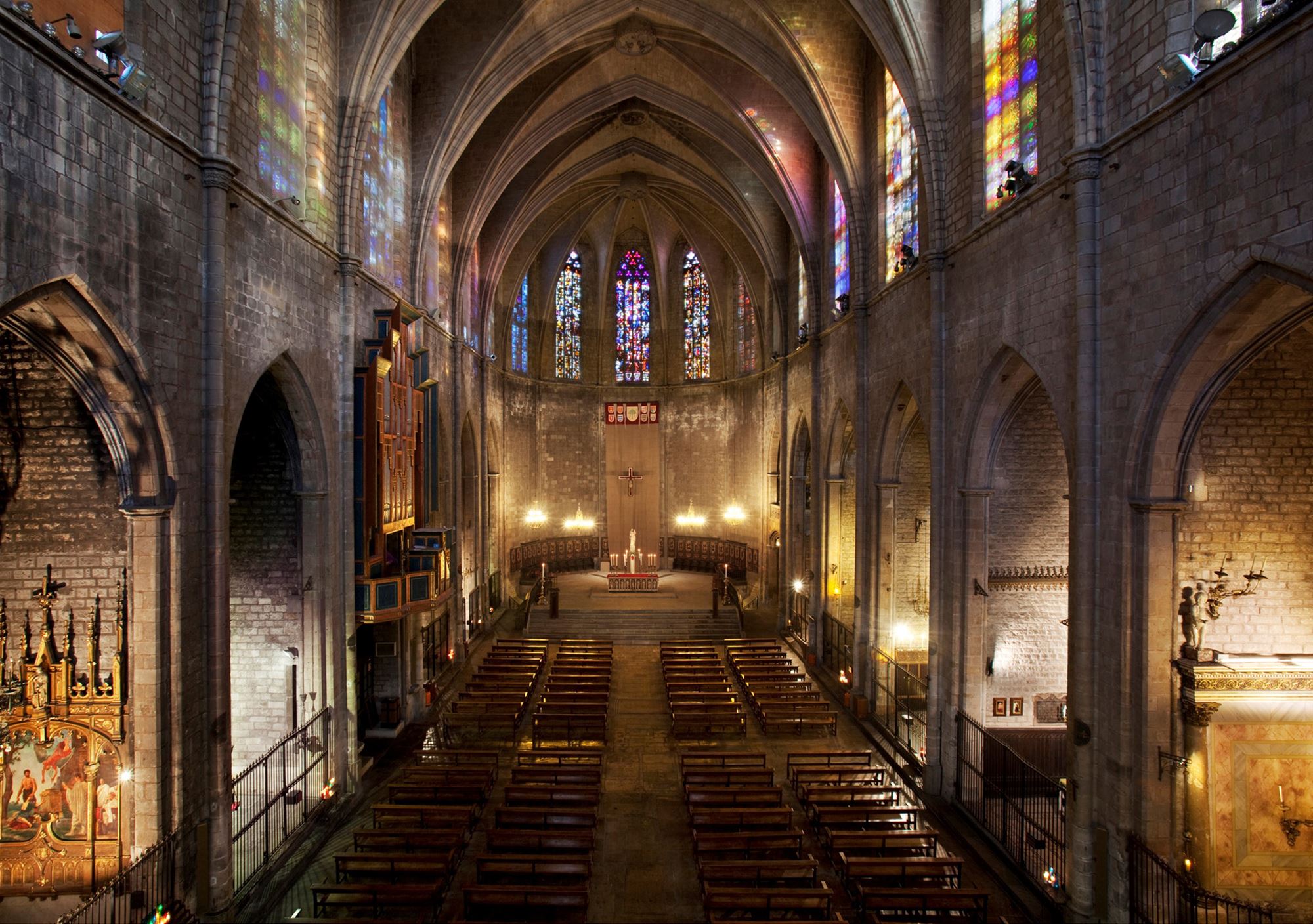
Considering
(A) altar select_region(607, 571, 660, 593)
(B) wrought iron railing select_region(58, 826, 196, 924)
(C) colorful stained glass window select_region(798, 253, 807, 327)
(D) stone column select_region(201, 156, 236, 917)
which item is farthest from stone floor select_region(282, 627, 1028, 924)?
(C) colorful stained glass window select_region(798, 253, 807, 327)

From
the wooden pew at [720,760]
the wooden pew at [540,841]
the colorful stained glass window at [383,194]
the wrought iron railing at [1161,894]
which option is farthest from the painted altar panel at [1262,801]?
the colorful stained glass window at [383,194]

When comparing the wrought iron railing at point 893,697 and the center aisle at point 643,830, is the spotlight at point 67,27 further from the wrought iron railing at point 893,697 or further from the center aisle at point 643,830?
the wrought iron railing at point 893,697

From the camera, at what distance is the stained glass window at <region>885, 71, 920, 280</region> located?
56.4 ft

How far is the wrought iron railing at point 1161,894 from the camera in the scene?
8516mm

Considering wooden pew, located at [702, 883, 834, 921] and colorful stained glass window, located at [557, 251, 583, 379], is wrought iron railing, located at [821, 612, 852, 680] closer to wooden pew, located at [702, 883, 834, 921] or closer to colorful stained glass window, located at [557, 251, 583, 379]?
wooden pew, located at [702, 883, 834, 921]

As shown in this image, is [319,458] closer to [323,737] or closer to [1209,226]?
[323,737]

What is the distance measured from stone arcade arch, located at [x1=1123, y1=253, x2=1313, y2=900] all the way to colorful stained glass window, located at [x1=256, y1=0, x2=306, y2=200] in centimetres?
1280

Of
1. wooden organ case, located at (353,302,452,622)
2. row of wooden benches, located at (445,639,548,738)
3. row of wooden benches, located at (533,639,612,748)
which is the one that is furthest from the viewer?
row of wooden benches, located at (445,639,548,738)

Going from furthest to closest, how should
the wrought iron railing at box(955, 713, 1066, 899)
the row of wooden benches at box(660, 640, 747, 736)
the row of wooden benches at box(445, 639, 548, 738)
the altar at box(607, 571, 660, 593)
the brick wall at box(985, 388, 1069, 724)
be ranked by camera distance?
the altar at box(607, 571, 660, 593) < the row of wooden benches at box(445, 639, 548, 738) < the row of wooden benches at box(660, 640, 747, 736) < the brick wall at box(985, 388, 1069, 724) < the wrought iron railing at box(955, 713, 1066, 899)

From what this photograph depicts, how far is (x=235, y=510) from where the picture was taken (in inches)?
567

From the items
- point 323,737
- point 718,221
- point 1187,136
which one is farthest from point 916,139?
point 718,221

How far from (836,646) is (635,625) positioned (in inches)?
306

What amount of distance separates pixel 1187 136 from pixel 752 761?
475 inches

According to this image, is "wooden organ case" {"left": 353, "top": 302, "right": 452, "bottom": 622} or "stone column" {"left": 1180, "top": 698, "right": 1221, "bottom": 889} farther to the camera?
"wooden organ case" {"left": 353, "top": 302, "right": 452, "bottom": 622}
